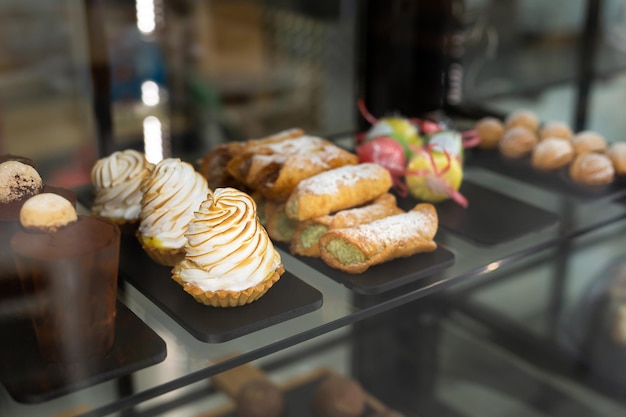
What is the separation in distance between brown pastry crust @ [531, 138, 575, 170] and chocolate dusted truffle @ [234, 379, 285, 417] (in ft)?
1.83

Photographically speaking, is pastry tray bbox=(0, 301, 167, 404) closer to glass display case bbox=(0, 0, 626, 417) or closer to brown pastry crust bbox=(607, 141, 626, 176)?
glass display case bbox=(0, 0, 626, 417)

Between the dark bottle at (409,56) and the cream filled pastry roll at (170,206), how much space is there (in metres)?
0.59

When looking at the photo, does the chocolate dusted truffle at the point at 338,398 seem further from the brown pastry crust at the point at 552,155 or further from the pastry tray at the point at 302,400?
the brown pastry crust at the point at 552,155

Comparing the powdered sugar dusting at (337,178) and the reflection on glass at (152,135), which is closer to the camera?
the powdered sugar dusting at (337,178)

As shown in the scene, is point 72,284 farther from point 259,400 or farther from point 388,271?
point 259,400

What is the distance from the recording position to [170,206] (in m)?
0.80

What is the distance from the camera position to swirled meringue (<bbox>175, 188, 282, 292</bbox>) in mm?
730

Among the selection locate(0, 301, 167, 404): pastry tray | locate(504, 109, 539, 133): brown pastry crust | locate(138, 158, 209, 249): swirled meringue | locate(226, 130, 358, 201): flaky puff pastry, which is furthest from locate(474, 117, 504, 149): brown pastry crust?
locate(0, 301, 167, 404): pastry tray

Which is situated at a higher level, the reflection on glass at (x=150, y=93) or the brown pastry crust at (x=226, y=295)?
the reflection on glass at (x=150, y=93)

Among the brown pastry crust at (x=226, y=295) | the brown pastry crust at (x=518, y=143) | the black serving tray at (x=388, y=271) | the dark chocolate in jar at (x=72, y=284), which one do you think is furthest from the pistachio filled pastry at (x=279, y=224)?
the brown pastry crust at (x=518, y=143)

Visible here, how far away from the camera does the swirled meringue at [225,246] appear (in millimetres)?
730

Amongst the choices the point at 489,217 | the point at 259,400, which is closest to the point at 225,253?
the point at 489,217

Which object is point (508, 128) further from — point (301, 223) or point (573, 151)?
point (301, 223)

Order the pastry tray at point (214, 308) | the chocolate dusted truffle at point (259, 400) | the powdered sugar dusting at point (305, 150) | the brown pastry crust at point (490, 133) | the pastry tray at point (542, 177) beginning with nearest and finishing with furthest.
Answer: the pastry tray at point (214, 308)
the powdered sugar dusting at point (305, 150)
the pastry tray at point (542, 177)
the brown pastry crust at point (490, 133)
the chocolate dusted truffle at point (259, 400)
